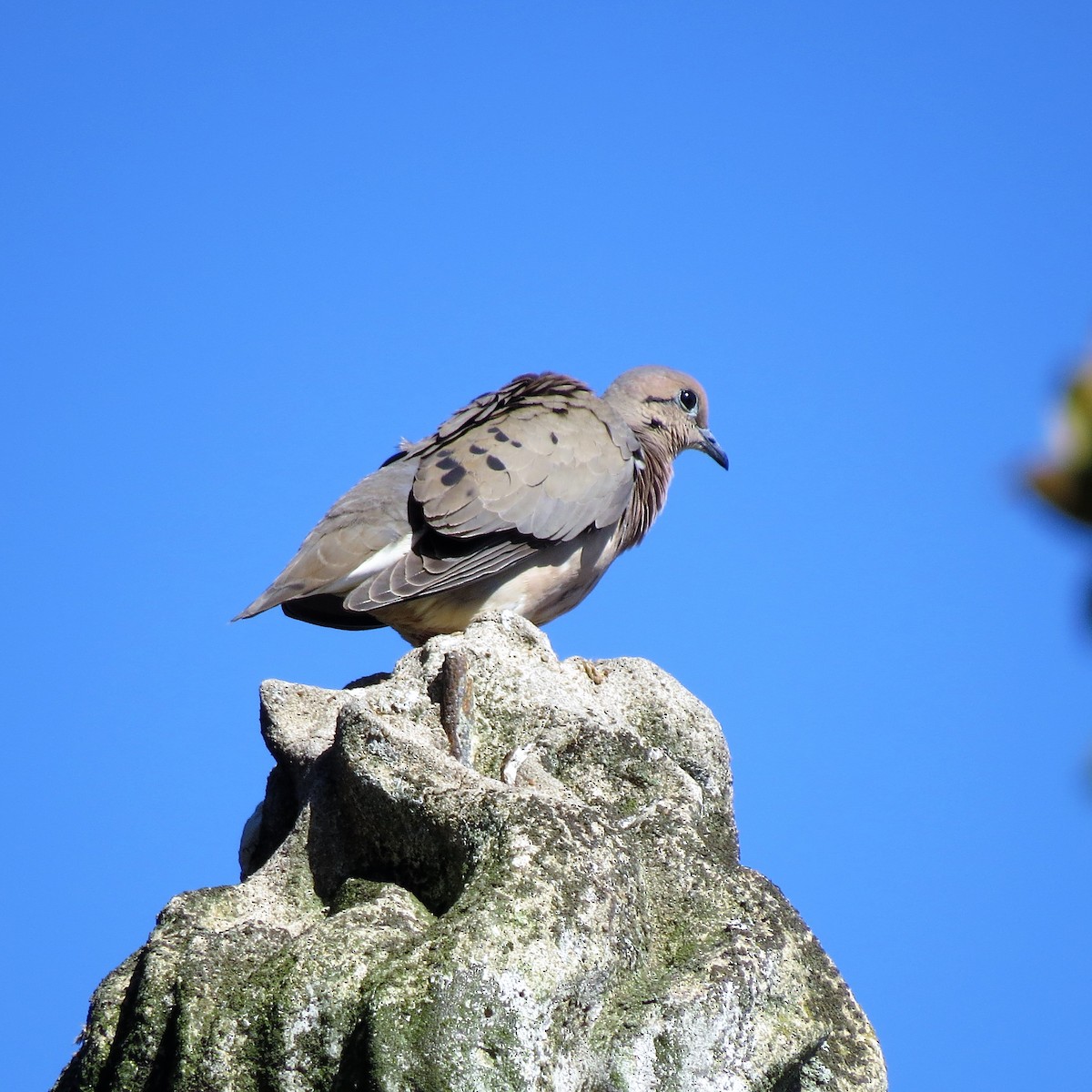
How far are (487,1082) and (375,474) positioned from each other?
4.77 meters

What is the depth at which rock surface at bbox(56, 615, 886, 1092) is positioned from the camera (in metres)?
3.29

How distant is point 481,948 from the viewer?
3.32m

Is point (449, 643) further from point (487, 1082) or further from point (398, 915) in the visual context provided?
Answer: point (487, 1082)

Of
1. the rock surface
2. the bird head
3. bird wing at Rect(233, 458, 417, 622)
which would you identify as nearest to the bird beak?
the bird head

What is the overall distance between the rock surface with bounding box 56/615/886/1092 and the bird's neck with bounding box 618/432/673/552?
381 cm

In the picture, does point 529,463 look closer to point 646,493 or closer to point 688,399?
point 646,493

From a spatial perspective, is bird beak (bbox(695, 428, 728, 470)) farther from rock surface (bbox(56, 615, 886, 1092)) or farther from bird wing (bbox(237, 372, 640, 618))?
rock surface (bbox(56, 615, 886, 1092))

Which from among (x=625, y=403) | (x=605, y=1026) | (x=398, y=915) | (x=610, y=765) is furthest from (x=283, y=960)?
(x=625, y=403)

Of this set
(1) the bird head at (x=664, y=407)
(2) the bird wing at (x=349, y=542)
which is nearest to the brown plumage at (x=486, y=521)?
(2) the bird wing at (x=349, y=542)

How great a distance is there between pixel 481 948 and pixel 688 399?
20.6ft

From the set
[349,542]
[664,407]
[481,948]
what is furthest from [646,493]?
[481,948]

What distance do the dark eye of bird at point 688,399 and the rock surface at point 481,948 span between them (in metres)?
4.87

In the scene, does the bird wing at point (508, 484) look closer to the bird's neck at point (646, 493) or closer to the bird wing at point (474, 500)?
the bird wing at point (474, 500)

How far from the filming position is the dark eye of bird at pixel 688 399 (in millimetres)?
9180
